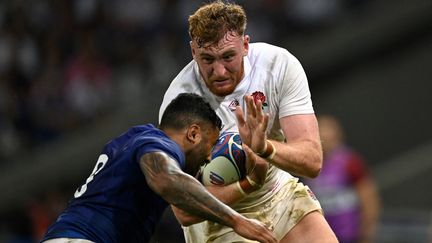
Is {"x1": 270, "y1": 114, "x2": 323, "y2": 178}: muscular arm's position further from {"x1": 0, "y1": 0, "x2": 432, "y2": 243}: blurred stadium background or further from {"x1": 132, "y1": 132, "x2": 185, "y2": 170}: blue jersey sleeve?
{"x1": 0, "y1": 0, "x2": 432, "y2": 243}: blurred stadium background

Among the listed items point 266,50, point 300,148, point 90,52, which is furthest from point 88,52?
point 300,148

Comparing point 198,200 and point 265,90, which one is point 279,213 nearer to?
point 265,90

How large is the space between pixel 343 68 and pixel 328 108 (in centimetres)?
56

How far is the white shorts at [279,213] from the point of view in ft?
20.5

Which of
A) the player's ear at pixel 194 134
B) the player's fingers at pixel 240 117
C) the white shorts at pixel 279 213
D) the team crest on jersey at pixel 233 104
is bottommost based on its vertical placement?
the white shorts at pixel 279 213

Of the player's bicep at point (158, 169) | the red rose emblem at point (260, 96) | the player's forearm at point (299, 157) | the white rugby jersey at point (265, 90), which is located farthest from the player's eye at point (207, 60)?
the player's bicep at point (158, 169)

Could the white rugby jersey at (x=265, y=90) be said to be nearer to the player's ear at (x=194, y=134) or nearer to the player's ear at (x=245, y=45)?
the player's ear at (x=245, y=45)

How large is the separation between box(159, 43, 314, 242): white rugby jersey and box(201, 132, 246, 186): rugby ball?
311 mm

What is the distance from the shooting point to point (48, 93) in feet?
44.1

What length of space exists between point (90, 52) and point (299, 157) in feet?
27.3

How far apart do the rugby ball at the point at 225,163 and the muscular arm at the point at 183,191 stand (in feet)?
2.49

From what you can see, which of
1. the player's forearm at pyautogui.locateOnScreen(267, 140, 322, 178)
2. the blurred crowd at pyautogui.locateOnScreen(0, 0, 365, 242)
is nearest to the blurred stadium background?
the blurred crowd at pyautogui.locateOnScreen(0, 0, 365, 242)

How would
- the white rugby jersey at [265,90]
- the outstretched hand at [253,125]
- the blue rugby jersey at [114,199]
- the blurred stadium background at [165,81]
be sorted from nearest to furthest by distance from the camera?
the blue rugby jersey at [114,199] < the outstretched hand at [253,125] < the white rugby jersey at [265,90] < the blurred stadium background at [165,81]

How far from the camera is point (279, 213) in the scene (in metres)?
6.27
